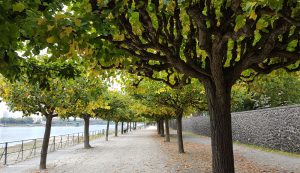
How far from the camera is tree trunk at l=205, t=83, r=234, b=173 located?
Answer: 5.88 metres

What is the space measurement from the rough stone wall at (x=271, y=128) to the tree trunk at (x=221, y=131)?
1237cm

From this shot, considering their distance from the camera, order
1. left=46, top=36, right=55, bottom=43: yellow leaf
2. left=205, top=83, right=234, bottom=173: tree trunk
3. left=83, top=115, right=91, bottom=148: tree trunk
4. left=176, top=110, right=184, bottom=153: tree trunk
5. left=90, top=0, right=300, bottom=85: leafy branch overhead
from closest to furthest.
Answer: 1. left=46, top=36, right=55, bottom=43: yellow leaf
2. left=90, top=0, right=300, bottom=85: leafy branch overhead
3. left=205, top=83, right=234, bottom=173: tree trunk
4. left=176, top=110, right=184, bottom=153: tree trunk
5. left=83, top=115, right=91, bottom=148: tree trunk

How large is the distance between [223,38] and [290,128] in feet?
46.9

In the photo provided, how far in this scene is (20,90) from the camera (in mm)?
13008

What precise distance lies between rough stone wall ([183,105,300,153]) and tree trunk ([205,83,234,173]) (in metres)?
12.4

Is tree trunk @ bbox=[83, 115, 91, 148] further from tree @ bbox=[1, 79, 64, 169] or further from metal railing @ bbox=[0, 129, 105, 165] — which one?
tree @ bbox=[1, 79, 64, 169]

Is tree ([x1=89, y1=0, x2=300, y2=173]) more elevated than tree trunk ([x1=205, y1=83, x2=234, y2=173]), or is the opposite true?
tree ([x1=89, y1=0, x2=300, y2=173])

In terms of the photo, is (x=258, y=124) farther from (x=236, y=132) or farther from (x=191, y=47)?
(x=191, y=47)

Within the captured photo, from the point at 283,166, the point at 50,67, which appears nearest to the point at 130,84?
the point at 50,67

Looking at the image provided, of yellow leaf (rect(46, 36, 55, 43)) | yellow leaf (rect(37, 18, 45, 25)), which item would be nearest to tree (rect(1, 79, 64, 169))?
yellow leaf (rect(46, 36, 55, 43))

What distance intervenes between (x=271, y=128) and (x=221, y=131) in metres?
15.4

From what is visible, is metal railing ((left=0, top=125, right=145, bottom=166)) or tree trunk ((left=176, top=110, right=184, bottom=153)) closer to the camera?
metal railing ((left=0, top=125, right=145, bottom=166))

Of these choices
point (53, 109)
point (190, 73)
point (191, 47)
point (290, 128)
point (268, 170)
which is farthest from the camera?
point (290, 128)

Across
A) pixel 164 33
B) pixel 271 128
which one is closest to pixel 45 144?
pixel 164 33
